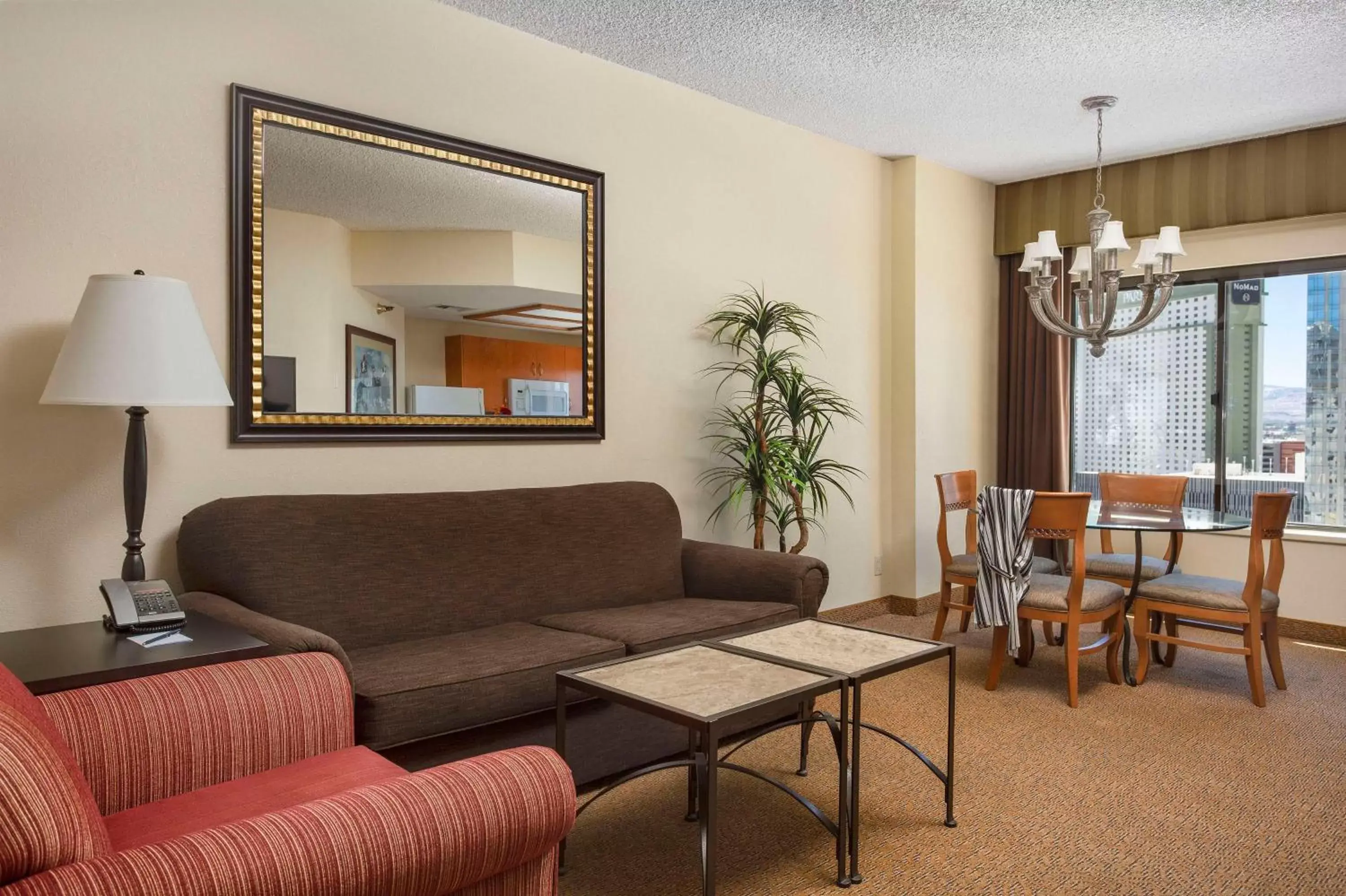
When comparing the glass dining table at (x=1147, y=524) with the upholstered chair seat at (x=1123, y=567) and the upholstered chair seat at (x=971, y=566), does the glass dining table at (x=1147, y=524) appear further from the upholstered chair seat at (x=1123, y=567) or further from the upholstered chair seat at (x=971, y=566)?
the upholstered chair seat at (x=971, y=566)

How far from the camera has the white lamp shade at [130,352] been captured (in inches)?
87.1

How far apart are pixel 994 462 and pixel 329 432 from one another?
452cm

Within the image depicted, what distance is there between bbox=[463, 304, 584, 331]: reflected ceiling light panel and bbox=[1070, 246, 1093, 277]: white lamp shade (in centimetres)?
242

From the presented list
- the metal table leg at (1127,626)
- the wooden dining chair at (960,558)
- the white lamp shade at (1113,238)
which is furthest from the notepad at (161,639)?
the white lamp shade at (1113,238)

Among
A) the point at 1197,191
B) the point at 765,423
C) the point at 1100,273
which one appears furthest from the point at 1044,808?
the point at 1197,191

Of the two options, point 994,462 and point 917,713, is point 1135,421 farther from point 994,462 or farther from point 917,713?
point 917,713

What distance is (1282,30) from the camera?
3639 millimetres

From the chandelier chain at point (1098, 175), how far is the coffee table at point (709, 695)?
12.7ft

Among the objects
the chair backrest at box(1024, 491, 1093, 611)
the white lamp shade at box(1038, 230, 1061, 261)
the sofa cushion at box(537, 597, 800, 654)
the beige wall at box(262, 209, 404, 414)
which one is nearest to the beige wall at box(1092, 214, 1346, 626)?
the white lamp shade at box(1038, 230, 1061, 261)

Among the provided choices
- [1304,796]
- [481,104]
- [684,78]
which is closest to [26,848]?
[481,104]

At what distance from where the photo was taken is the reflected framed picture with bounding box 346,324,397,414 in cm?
316

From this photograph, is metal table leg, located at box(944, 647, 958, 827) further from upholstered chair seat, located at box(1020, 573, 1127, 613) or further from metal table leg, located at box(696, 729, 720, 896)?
upholstered chair seat, located at box(1020, 573, 1127, 613)

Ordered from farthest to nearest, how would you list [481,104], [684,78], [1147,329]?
[1147,329] < [684,78] < [481,104]

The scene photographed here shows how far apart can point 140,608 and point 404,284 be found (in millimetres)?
1467
